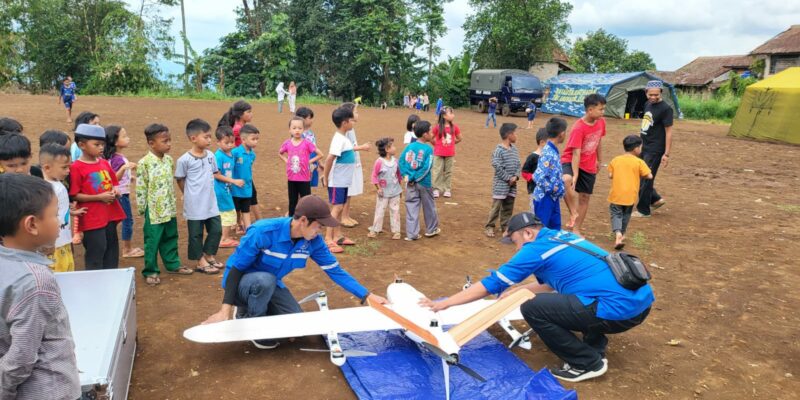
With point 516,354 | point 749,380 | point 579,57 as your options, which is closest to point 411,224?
point 516,354

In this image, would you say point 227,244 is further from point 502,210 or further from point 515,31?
point 515,31

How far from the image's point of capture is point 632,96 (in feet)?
105

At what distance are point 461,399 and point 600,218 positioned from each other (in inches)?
239

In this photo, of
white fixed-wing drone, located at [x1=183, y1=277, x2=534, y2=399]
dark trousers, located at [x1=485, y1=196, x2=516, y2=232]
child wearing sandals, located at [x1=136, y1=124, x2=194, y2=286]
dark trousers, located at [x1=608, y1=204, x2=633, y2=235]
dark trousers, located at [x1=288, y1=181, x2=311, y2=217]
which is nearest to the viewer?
white fixed-wing drone, located at [x1=183, y1=277, x2=534, y2=399]

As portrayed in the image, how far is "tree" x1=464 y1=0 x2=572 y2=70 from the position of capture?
134 ft

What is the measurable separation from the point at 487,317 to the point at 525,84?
98.0 ft

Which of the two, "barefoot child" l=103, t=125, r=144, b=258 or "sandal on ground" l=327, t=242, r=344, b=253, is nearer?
"barefoot child" l=103, t=125, r=144, b=258

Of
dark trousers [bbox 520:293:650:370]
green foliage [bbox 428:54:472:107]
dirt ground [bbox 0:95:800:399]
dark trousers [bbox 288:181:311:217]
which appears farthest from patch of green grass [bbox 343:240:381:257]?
green foliage [bbox 428:54:472:107]

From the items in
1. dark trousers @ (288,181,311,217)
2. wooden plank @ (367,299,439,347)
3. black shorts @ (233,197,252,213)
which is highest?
dark trousers @ (288,181,311,217)

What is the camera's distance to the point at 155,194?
496 centimetres

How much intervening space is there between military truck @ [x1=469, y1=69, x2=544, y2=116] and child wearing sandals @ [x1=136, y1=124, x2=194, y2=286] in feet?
93.0

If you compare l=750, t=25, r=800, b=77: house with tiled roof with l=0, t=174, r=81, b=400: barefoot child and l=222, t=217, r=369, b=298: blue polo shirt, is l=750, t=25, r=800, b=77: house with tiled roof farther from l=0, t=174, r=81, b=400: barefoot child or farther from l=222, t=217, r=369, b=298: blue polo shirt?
l=0, t=174, r=81, b=400: barefoot child

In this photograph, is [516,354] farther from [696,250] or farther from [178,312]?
[696,250]

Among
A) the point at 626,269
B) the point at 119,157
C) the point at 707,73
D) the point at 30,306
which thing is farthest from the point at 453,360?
the point at 707,73
